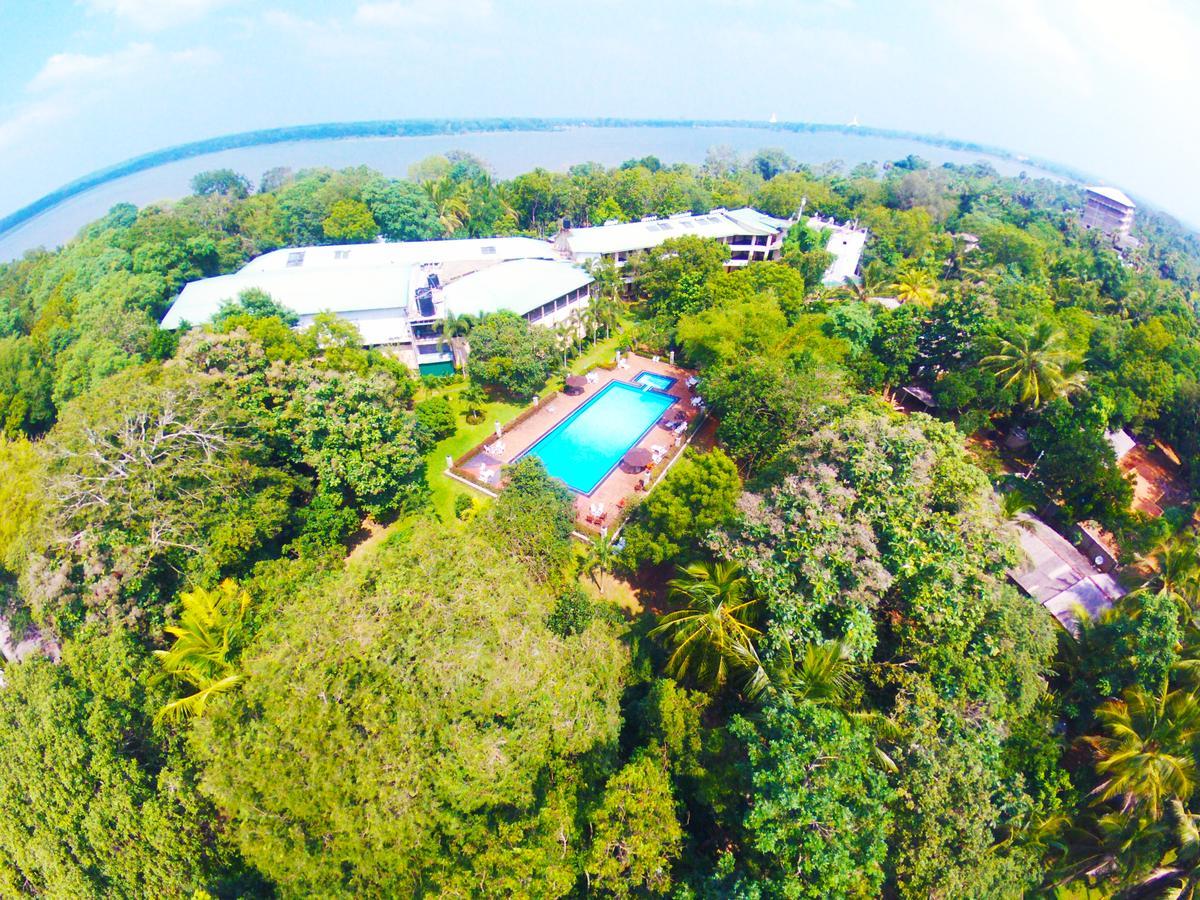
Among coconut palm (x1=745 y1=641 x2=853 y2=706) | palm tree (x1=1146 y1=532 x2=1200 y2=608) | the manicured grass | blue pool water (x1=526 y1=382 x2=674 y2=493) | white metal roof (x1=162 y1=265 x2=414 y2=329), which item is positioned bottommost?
blue pool water (x1=526 y1=382 x2=674 y2=493)

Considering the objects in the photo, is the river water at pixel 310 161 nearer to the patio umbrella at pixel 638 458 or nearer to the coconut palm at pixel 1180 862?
the patio umbrella at pixel 638 458

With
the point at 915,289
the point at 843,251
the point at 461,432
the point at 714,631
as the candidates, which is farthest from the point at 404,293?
the point at 843,251

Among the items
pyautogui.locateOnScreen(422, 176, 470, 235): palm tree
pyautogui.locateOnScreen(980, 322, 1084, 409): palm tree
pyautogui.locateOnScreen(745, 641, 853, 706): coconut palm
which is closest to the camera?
pyautogui.locateOnScreen(745, 641, 853, 706): coconut palm

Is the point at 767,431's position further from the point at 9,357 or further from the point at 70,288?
the point at 70,288

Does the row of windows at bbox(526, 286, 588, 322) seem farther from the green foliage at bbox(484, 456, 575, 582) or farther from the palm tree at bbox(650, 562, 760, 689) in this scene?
the palm tree at bbox(650, 562, 760, 689)

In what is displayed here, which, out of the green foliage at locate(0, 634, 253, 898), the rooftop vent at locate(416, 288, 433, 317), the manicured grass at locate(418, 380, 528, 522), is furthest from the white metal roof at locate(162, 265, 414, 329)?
the green foliage at locate(0, 634, 253, 898)

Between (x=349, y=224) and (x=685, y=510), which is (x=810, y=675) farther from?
(x=349, y=224)

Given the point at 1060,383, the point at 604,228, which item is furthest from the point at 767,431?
the point at 604,228

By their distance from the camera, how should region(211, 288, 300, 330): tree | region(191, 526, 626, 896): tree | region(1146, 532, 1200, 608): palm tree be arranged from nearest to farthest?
region(191, 526, 626, 896): tree, region(1146, 532, 1200, 608): palm tree, region(211, 288, 300, 330): tree

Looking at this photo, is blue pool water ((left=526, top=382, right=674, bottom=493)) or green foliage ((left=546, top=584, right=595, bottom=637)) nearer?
green foliage ((left=546, top=584, right=595, bottom=637))
